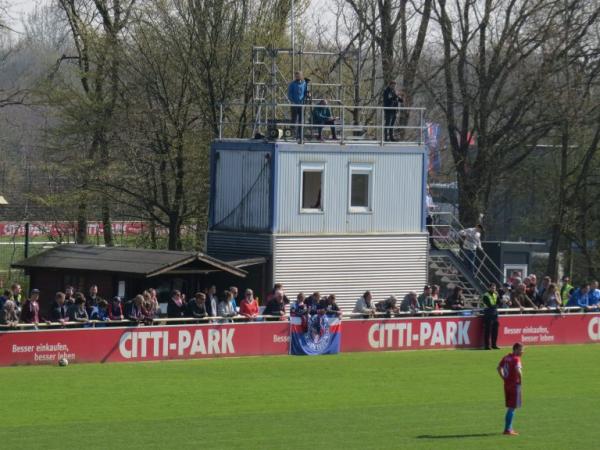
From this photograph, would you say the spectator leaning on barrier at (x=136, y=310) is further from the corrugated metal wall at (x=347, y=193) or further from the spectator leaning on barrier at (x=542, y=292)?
the spectator leaning on barrier at (x=542, y=292)

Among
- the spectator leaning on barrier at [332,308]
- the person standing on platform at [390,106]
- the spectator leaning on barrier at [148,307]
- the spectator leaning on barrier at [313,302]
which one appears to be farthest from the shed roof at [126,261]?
the person standing on platform at [390,106]

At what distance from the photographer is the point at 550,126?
5272 centimetres

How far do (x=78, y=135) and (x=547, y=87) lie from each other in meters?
18.9

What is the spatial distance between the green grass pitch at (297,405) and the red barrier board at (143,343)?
0.44 m

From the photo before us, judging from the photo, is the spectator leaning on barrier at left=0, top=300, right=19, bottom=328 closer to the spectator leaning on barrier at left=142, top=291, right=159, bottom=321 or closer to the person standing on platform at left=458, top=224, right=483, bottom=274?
the spectator leaning on barrier at left=142, top=291, right=159, bottom=321

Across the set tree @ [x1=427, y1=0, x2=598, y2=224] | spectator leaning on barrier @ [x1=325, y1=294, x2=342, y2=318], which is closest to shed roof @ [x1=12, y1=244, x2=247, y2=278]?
spectator leaning on barrier @ [x1=325, y1=294, x2=342, y2=318]

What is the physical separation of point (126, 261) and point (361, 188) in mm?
7821

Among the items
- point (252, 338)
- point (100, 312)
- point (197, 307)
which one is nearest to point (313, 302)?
point (252, 338)

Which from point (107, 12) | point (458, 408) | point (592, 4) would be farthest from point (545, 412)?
point (592, 4)

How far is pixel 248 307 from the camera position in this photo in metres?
32.8

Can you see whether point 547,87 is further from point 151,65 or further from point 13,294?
point 13,294

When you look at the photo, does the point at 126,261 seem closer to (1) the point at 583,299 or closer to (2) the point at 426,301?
(2) the point at 426,301

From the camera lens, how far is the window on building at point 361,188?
3781cm

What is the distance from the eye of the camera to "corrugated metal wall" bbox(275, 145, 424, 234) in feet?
120
